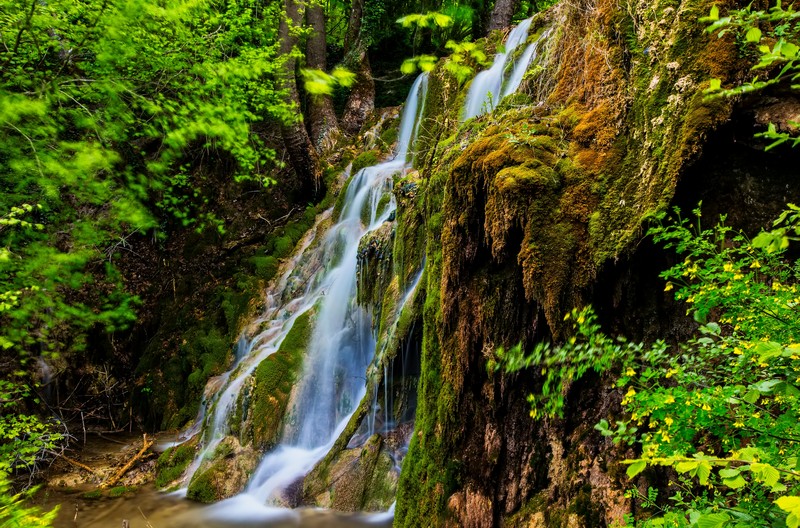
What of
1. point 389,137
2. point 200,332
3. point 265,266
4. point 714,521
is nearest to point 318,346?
point 265,266

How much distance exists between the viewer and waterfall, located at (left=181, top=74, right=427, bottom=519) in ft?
21.7

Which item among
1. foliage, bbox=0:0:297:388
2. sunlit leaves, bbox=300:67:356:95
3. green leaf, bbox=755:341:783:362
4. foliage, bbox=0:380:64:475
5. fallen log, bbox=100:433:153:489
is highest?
foliage, bbox=0:0:297:388

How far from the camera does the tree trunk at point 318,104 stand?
1284cm

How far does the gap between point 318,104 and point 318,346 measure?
796 cm

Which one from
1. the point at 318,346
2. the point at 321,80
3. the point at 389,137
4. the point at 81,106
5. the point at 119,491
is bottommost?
the point at 119,491

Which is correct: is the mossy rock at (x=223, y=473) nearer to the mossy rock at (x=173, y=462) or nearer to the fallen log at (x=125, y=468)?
the mossy rock at (x=173, y=462)

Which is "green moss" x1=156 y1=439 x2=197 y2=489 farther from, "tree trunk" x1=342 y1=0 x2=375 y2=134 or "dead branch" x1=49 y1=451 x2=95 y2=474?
"tree trunk" x1=342 y1=0 x2=375 y2=134

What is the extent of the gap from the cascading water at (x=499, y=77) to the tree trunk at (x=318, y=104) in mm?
5439

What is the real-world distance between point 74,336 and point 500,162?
10.6m

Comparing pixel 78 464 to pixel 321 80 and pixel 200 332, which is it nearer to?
pixel 200 332

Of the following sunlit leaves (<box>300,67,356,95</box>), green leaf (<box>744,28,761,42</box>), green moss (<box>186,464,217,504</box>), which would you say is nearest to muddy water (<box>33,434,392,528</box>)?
green moss (<box>186,464,217,504</box>)

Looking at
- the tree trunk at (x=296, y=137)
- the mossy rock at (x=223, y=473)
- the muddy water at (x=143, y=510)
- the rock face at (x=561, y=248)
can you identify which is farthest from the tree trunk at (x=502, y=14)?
the muddy water at (x=143, y=510)

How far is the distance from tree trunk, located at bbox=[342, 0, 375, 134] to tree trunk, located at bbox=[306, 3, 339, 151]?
0.59m

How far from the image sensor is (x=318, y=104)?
507 inches
